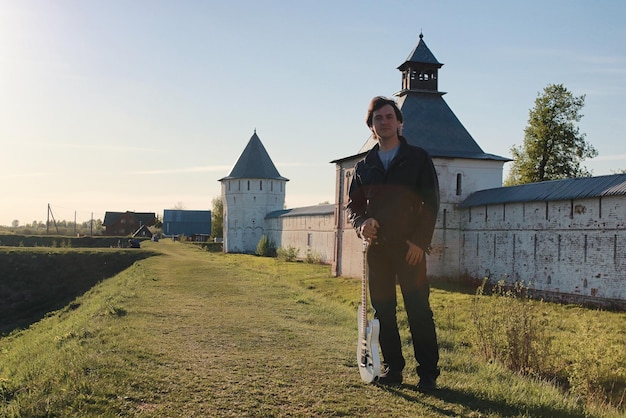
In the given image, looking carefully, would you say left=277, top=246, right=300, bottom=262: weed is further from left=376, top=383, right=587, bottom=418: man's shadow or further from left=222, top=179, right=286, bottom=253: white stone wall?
left=376, top=383, right=587, bottom=418: man's shadow

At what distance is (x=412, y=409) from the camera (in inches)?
145

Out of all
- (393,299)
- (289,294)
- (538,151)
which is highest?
(538,151)

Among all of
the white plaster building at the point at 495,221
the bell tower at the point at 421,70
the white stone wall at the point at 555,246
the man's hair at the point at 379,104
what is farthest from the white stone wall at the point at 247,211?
the man's hair at the point at 379,104

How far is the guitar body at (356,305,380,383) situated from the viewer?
4047 mm

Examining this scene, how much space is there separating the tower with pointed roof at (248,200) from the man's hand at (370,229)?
43.4 m

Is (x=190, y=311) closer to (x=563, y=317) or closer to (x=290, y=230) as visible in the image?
(x=563, y=317)

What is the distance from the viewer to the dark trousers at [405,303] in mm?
4121

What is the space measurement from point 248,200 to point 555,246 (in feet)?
111

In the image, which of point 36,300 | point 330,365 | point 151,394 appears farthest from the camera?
point 36,300

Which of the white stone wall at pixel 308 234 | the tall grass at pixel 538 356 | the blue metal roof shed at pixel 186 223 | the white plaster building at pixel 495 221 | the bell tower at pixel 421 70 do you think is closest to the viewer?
the tall grass at pixel 538 356

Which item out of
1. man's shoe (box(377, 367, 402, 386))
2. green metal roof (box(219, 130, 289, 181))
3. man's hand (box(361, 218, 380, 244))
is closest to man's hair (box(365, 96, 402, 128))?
man's hand (box(361, 218, 380, 244))

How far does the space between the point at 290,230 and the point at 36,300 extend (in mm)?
19911

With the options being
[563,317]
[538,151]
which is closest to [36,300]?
[563,317]

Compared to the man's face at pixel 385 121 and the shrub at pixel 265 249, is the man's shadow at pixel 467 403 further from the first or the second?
the shrub at pixel 265 249
